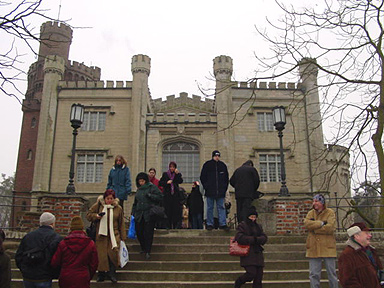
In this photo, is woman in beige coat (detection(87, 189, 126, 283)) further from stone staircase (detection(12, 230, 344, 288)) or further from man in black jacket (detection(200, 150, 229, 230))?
man in black jacket (detection(200, 150, 229, 230))

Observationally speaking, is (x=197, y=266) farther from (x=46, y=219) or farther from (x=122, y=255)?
(x=46, y=219)

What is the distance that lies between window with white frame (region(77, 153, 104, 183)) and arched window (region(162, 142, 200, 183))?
12.5ft

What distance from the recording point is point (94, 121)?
23.7 m

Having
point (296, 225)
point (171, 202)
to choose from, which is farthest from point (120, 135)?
point (296, 225)

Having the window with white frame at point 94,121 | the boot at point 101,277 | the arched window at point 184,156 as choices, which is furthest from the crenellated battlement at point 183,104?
the boot at point 101,277

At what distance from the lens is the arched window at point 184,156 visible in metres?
23.0

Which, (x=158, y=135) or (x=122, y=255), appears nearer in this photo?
(x=122, y=255)

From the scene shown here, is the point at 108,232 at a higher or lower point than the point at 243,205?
lower

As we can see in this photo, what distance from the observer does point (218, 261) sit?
7.52m

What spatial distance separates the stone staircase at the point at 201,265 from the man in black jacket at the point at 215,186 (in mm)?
463

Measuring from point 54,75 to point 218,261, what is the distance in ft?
67.0

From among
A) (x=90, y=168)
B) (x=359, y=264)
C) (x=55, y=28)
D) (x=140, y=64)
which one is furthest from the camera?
(x=55, y=28)

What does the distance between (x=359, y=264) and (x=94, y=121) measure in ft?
69.7

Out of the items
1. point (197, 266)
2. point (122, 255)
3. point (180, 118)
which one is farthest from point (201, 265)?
point (180, 118)
